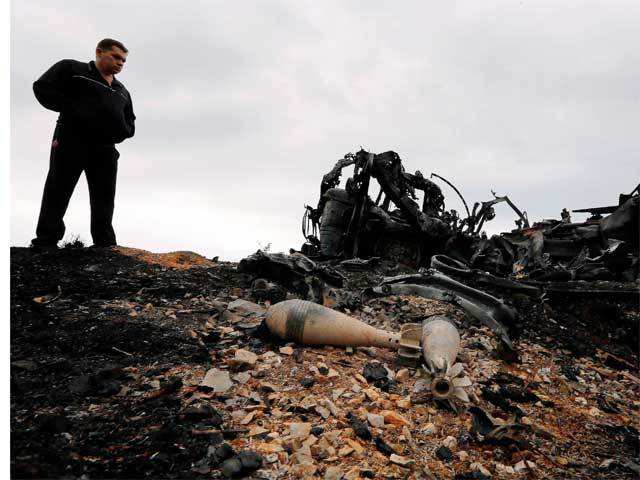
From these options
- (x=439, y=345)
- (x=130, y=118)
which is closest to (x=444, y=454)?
(x=439, y=345)

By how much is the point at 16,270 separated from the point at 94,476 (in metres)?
3.58

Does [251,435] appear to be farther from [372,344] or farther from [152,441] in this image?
[372,344]

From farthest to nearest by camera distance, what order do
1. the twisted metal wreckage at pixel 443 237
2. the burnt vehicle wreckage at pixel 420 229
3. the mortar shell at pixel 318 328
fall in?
1. the burnt vehicle wreckage at pixel 420 229
2. the twisted metal wreckage at pixel 443 237
3. the mortar shell at pixel 318 328

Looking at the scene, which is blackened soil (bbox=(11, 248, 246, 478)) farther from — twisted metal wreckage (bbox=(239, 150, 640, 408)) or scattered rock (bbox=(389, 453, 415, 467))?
twisted metal wreckage (bbox=(239, 150, 640, 408))

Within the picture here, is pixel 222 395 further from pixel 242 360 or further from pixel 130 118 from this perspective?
pixel 130 118

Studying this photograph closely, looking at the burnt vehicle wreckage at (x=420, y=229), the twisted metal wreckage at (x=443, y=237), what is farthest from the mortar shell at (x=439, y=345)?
the burnt vehicle wreckage at (x=420, y=229)

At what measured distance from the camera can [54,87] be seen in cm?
418

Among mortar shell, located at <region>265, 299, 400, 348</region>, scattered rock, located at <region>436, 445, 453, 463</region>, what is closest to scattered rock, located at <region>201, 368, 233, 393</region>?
mortar shell, located at <region>265, 299, 400, 348</region>

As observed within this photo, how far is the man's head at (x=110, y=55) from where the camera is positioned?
4355 mm

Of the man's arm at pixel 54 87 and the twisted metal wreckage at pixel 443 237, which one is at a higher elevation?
the man's arm at pixel 54 87

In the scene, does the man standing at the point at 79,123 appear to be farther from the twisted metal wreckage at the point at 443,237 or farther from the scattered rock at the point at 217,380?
the scattered rock at the point at 217,380

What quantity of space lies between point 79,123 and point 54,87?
1.45ft

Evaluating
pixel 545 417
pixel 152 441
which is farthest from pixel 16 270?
pixel 545 417

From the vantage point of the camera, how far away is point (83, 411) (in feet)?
6.52
